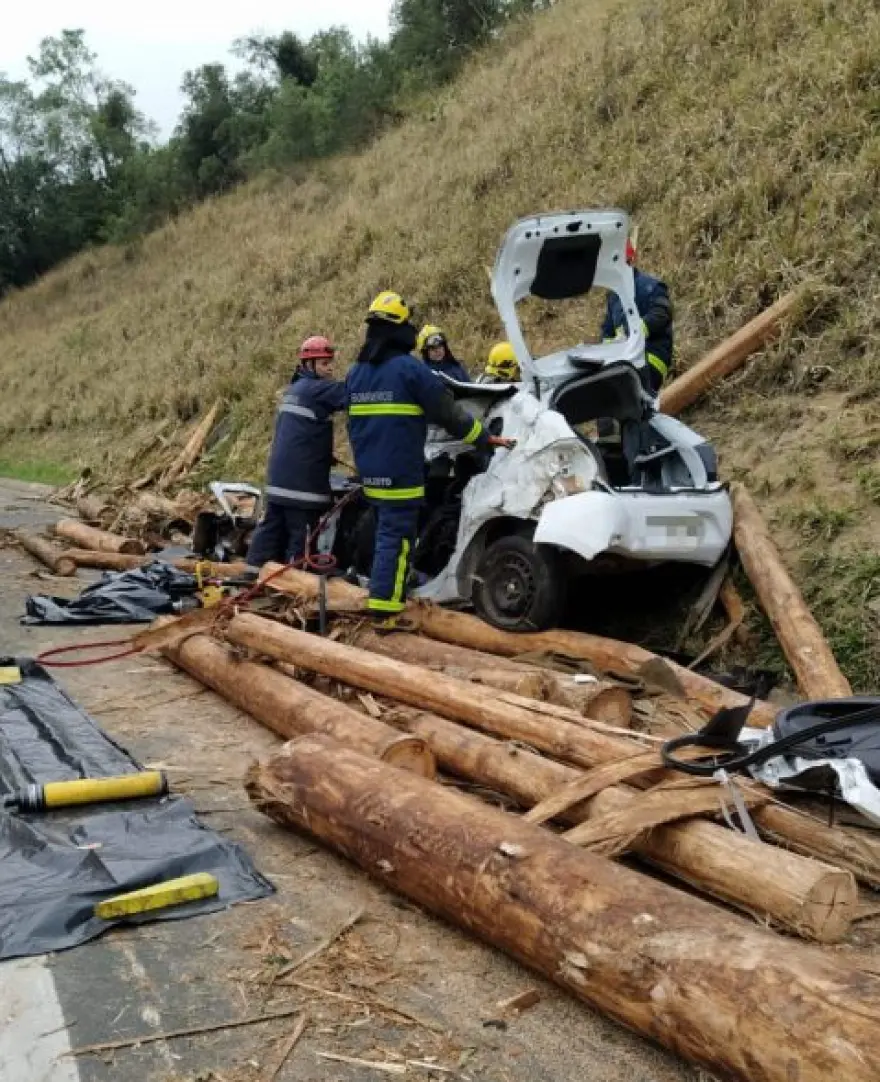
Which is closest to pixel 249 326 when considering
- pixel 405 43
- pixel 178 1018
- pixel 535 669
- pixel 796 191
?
pixel 405 43

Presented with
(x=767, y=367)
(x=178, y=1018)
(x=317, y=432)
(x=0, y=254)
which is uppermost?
(x=0, y=254)

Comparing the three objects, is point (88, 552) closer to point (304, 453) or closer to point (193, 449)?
point (304, 453)

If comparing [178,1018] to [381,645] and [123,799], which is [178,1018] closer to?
[123,799]

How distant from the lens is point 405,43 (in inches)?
1033

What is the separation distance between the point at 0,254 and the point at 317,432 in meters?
38.0

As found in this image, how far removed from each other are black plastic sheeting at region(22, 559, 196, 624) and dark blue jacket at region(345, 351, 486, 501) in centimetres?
257

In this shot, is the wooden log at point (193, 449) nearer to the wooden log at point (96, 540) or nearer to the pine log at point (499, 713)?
the wooden log at point (96, 540)

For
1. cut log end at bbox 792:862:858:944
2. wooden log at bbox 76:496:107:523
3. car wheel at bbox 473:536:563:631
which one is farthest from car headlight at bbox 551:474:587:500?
wooden log at bbox 76:496:107:523

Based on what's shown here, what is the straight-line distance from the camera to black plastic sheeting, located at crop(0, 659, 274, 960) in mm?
3289

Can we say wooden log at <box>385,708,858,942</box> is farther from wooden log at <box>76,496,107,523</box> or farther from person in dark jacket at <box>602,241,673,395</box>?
wooden log at <box>76,496,107,523</box>

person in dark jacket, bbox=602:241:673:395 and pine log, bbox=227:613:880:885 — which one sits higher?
person in dark jacket, bbox=602:241:673:395

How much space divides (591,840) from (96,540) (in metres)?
8.79

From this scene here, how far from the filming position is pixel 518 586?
638 cm

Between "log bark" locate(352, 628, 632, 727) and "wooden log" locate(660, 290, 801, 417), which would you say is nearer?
"log bark" locate(352, 628, 632, 727)
